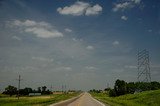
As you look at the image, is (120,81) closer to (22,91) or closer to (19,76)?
(19,76)

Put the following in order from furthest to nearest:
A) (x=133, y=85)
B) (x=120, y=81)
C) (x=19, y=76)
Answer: (x=133, y=85), (x=120, y=81), (x=19, y=76)

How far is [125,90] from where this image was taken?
122 metres

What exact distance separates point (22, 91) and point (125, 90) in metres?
89.7

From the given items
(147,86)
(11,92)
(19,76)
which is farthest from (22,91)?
(147,86)

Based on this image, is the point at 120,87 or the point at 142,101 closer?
the point at 142,101

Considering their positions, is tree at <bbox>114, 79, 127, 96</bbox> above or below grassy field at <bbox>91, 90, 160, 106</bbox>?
above

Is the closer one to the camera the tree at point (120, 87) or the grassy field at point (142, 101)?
the grassy field at point (142, 101)

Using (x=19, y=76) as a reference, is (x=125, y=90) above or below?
below

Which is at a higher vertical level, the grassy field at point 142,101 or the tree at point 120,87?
the tree at point 120,87

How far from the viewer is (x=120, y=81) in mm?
123438

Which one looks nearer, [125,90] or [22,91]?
[125,90]

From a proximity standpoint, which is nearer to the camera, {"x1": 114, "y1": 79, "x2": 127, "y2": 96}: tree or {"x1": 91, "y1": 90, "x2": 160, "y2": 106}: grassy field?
{"x1": 91, "y1": 90, "x2": 160, "y2": 106}: grassy field

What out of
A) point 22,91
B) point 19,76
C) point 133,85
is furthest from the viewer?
point 22,91

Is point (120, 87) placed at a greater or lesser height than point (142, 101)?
greater
